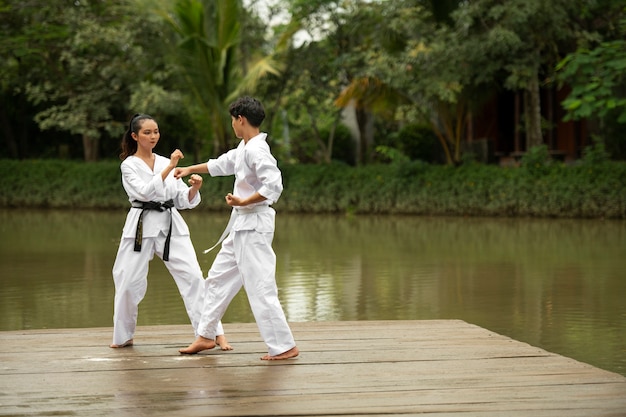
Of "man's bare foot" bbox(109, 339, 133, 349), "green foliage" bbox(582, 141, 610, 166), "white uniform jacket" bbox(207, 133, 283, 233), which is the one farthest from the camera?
"green foliage" bbox(582, 141, 610, 166)

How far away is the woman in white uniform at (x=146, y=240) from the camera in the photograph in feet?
20.9

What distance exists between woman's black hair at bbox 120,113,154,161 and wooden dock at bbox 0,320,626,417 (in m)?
1.21

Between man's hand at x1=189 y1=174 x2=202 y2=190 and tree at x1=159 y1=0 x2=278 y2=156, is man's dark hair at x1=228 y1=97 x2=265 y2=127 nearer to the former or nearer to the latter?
man's hand at x1=189 y1=174 x2=202 y2=190

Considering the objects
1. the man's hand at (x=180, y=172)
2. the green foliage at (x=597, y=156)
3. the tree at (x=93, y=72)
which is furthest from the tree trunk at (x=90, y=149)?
the man's hand at (x=180, y=172)

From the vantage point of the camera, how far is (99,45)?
26.0m

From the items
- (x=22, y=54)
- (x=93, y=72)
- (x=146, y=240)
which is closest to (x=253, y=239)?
(x=146, y=240)

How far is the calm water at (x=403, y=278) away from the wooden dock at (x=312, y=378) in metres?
1.67

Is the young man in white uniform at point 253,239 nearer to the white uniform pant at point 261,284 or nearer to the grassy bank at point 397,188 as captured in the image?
the white uniform pant at point 261,284

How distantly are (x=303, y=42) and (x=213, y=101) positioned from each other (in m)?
2.60

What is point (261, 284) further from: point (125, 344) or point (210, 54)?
point (210, 54)

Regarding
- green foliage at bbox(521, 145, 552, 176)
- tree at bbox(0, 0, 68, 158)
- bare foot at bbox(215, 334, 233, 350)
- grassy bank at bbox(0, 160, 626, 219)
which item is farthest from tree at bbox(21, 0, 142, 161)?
bare foot at bbox(215, 334, 233, 350)

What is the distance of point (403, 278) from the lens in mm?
12297

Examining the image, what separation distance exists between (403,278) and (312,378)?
6953 millimetres

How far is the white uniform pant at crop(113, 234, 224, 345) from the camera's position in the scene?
6375mm
